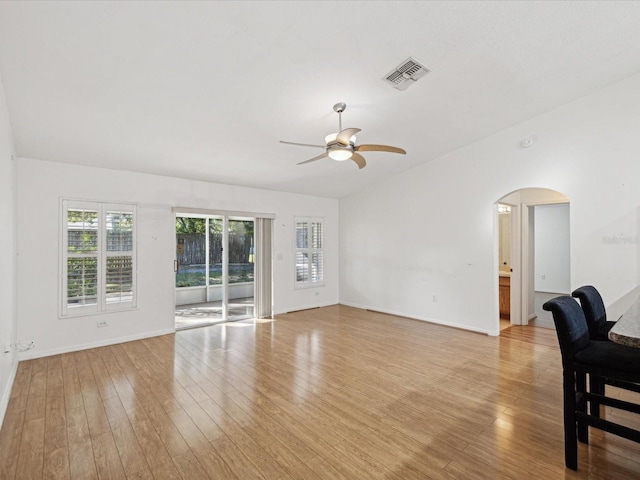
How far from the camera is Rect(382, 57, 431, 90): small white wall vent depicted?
309cm

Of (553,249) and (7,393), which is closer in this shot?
(7,393)

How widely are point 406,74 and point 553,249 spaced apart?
7.80m

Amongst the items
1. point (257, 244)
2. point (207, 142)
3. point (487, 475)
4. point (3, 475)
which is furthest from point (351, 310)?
point (3, 475)

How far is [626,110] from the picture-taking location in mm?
3936

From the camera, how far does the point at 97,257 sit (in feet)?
15.3

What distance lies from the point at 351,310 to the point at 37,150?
5.91 meters

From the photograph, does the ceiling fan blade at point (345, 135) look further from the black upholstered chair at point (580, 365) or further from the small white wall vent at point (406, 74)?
the black upholstered chair at point (580, 365)

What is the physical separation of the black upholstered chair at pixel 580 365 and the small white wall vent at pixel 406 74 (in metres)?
2.39

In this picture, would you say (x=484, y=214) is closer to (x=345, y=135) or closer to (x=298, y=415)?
(x=345, y=135)

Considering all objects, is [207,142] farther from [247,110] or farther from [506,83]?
[506,83]

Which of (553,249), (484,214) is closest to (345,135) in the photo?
(484,214)

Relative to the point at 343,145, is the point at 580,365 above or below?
below

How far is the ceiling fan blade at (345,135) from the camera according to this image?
314 centimetres

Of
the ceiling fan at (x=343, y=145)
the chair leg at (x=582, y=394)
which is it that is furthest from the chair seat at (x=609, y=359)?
the ceiling fan at (x=343, y=145)
